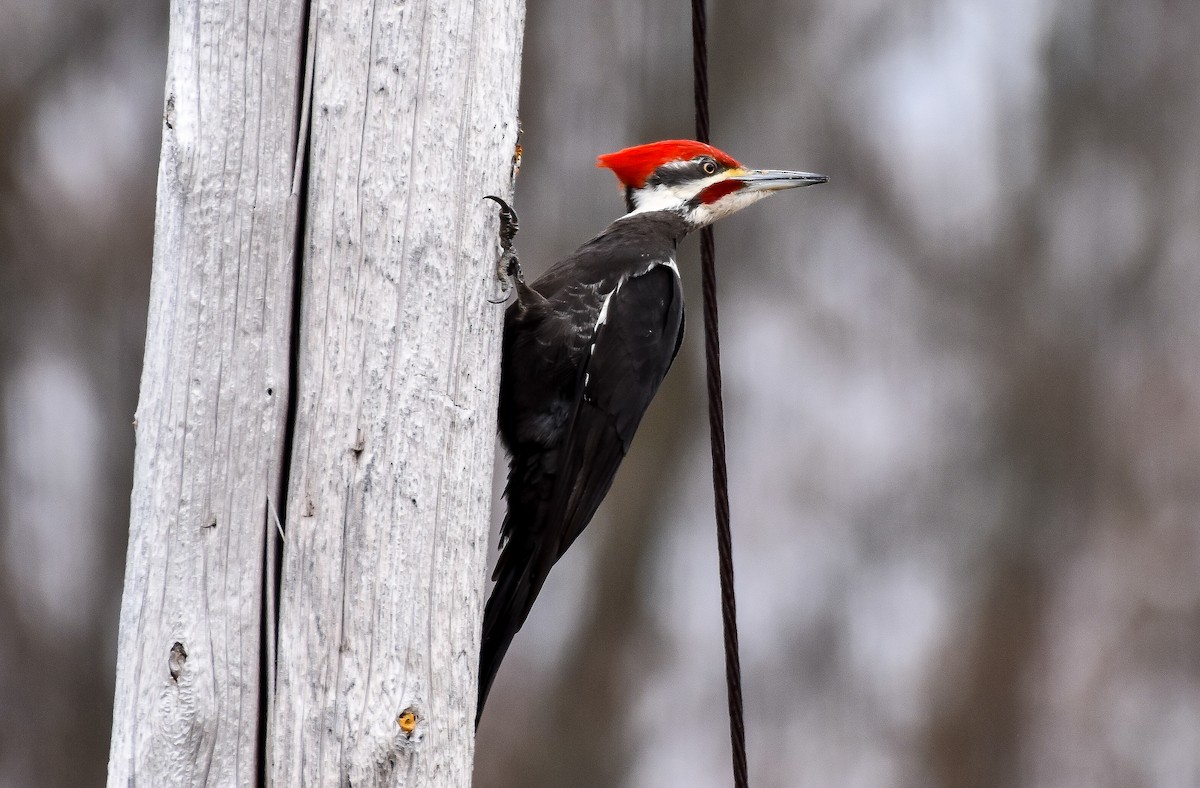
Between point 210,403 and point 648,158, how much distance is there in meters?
2.35

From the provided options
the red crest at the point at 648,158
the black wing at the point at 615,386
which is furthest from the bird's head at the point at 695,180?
the black wing at the point at 615,386

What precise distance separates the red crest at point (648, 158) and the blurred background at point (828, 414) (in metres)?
3.66

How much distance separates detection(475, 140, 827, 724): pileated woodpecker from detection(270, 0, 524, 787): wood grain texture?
0.76 meters

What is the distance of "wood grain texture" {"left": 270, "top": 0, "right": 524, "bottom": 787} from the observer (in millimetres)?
2045

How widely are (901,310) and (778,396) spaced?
1064 millimetres

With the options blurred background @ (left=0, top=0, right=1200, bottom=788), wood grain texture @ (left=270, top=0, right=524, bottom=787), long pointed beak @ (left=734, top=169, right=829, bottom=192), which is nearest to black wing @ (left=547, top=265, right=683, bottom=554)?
long pointed beak @ (left=734, top=169, right=829, bottom=192)

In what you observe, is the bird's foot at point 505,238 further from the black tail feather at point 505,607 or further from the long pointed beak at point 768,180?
the long pointed beak at point 768,180

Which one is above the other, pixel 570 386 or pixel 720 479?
pixel 570 386

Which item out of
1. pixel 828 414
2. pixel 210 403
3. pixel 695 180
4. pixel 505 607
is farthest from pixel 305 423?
pixel 828 414

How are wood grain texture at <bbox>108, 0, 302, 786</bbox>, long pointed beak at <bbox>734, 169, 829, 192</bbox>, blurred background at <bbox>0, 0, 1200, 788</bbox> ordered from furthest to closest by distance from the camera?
blurred background at <bbox>0, 0, 1200, 788</bbox>, long pointed beak at <bbox>734, 169, 829, 192</bbox>, wood grain texture at <bbox>108, 0, 302, 786</bbox>

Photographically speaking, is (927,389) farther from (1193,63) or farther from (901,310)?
(1193,63)

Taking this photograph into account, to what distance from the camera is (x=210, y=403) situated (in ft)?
6.77

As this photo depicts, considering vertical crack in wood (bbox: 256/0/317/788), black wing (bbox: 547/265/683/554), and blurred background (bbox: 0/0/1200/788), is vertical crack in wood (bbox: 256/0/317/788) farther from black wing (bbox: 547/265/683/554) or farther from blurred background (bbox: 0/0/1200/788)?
blurred background (bbox: 0/0/1200/788)

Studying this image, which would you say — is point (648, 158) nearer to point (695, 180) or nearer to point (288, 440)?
point (695, 180)
